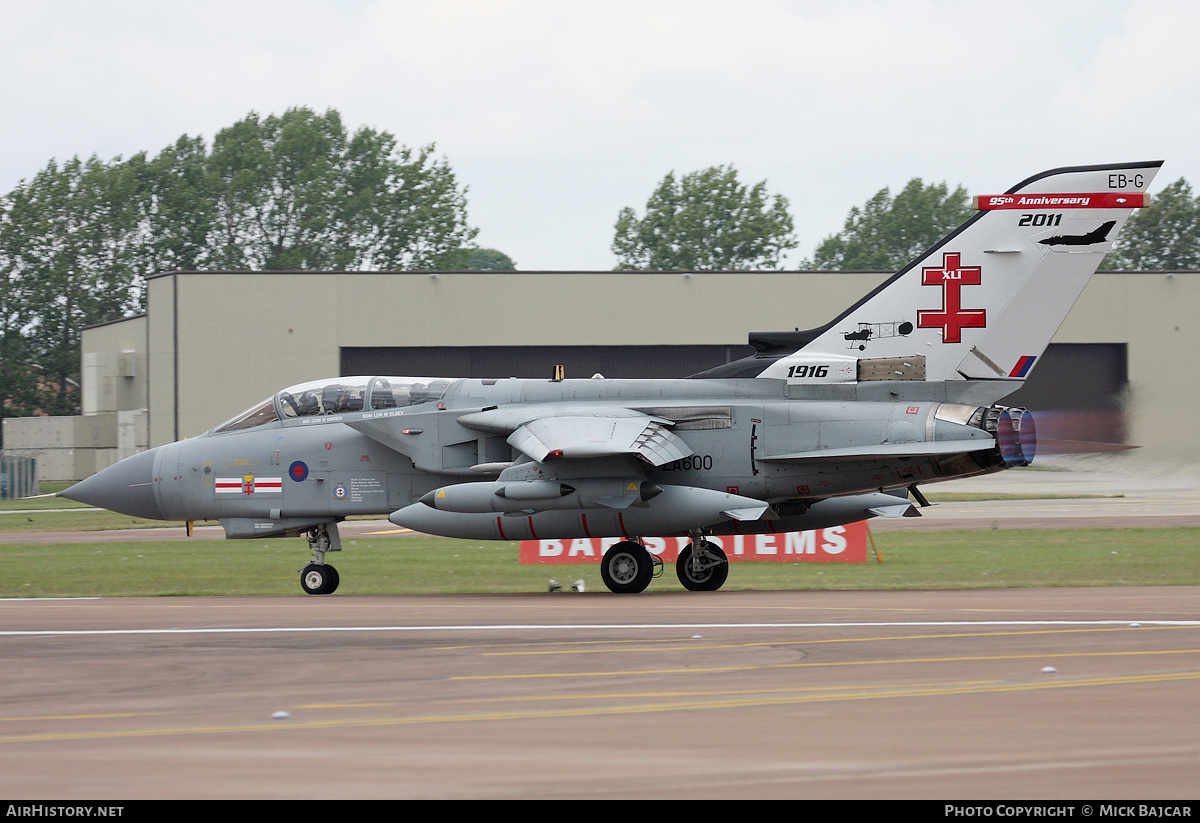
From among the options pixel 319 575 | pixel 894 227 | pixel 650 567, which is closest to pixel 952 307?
pixel 650 567

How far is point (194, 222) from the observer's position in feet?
293

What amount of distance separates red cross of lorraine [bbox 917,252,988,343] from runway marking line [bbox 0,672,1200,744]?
8.13m

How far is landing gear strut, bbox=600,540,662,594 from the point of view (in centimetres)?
1670

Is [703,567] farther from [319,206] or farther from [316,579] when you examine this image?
[319,206]

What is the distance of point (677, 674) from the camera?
30.1 ft

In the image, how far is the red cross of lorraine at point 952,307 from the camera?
A: 53.5 ft

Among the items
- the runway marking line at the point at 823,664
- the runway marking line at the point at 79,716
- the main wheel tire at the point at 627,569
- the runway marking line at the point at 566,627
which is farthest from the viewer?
the main wheel tire at the point at 627,569

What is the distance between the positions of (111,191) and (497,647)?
84146mm

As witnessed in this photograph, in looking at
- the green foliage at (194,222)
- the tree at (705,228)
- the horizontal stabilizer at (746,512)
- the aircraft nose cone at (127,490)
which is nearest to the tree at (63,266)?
the green foliage at (194,222)

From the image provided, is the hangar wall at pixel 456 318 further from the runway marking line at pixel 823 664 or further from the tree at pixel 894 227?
the tree at pixel 894 227

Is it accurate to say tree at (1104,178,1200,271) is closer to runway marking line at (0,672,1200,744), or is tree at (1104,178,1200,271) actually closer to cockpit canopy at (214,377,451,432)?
cockpit canopy at (214,377,451,432)

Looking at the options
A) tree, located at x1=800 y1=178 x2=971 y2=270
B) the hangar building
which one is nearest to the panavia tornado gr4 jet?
the hangar building

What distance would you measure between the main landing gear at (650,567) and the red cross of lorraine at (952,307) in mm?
4064
